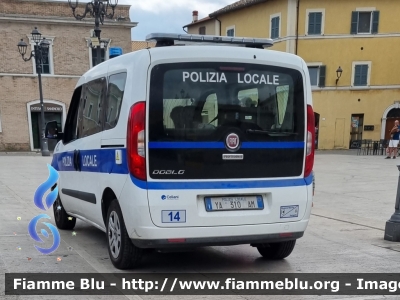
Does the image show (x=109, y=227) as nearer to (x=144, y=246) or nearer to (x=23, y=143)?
(x=144, y=246)

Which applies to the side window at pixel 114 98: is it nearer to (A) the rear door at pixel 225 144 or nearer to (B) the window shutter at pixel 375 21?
(A) the rear door at pixel 225 144

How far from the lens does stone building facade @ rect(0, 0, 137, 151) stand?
1067 inches

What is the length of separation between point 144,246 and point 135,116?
1.24 meters

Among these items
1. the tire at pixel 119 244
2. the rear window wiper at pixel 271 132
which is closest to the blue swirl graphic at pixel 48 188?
the tire at pixel 119 244

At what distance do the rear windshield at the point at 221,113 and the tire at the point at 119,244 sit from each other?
2.55ft

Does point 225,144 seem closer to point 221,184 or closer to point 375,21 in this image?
point 221,184

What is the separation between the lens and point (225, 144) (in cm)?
419

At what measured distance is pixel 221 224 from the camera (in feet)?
13.7

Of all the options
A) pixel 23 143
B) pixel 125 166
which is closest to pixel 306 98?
pixel 125 166

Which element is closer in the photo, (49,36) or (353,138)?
(49,36)

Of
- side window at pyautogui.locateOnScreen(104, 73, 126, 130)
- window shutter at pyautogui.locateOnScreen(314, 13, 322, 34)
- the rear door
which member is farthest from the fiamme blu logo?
window shutter at pyautogui.locateOnScreen(314, 13, 322, 34)

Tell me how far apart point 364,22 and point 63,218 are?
91.4ft

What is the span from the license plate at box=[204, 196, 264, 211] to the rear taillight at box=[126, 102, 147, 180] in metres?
0.70

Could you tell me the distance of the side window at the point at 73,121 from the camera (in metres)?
5.75
